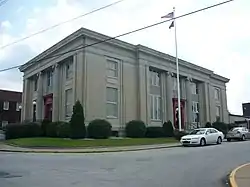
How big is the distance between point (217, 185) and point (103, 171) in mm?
4259

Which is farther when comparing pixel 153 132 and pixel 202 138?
pixel 153 132

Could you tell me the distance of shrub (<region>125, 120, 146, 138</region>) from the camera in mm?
35594

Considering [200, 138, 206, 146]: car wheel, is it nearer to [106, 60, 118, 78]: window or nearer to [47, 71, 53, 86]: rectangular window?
[106, 60, 118, 78]: window

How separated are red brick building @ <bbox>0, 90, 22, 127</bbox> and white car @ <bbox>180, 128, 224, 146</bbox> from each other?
4308cm

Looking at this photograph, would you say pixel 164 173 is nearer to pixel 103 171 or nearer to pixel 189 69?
pixel 103 171

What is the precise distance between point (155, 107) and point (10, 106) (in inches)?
1323

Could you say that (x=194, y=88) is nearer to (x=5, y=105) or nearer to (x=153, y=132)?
(x=153, y=132)

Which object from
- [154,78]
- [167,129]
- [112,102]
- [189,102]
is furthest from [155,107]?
[189,102]

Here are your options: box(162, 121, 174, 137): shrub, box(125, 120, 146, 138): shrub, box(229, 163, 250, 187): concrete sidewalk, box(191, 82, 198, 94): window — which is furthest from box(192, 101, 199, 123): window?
box(229, 163, 250, 187): concrete sidewalk

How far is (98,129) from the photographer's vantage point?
31.3 m

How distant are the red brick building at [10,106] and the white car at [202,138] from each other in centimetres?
4308

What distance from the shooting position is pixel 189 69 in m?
47.9

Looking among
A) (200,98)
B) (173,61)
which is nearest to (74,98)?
(173,61)

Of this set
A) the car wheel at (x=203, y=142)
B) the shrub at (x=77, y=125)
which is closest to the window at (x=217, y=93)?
the car wheel at (x=203, y=142)
